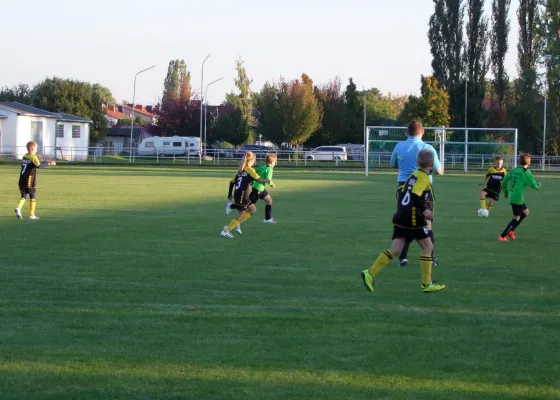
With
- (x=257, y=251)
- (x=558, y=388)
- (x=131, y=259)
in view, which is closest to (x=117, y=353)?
(x=558, y=388)

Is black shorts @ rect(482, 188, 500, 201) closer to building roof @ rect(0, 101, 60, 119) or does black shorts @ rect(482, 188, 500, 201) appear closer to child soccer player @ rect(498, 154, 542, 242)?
child soccer player @ rect(498, 154, 542, 242)

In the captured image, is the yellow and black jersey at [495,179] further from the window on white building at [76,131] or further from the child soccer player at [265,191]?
the window on white building at [76,131]

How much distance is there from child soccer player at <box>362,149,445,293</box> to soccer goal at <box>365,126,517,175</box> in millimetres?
41078

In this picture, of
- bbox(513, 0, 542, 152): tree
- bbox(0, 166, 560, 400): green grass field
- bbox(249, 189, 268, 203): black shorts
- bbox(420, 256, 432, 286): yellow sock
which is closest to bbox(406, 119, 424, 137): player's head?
bbox(0, 166, 560, 400): green grass field

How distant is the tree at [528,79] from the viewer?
68.8 m

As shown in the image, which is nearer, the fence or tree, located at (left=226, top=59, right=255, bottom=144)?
the fence

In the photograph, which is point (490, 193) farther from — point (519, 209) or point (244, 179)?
point (244, 179)

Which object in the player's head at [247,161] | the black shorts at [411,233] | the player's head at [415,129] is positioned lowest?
the black shorts at [411,233]

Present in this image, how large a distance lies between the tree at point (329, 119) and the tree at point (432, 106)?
17.2m

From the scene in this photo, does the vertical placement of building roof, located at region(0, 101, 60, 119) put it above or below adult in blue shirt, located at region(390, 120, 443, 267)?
above

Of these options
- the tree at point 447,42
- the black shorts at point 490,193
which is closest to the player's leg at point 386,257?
the black shorts at point 490,193

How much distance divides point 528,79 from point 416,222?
63120 millimetres

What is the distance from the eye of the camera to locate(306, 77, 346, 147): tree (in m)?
85.6

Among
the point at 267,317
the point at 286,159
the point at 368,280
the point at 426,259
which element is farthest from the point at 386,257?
the point at 286,159
